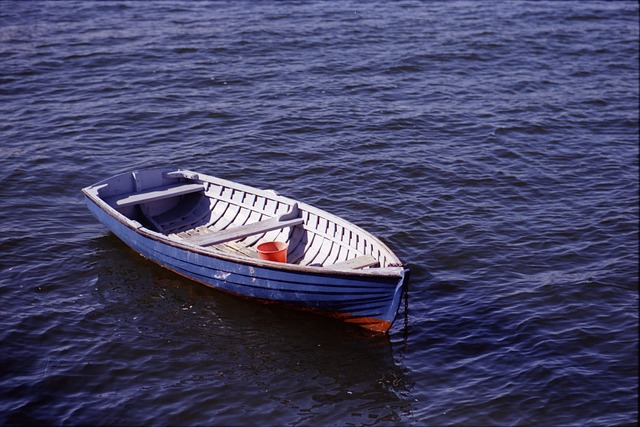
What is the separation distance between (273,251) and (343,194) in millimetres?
4961

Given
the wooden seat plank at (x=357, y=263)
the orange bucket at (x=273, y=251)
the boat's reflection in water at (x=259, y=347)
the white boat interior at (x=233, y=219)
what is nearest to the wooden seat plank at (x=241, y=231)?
the white boat interior at (x=233, y=219)

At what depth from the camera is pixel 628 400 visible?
12.7 metres

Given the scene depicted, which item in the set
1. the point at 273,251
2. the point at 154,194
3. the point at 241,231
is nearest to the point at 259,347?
the point at 273,251

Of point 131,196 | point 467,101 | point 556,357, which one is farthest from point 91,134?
point 556,357

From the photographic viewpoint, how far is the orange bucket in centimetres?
1519

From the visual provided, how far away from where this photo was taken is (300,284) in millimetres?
13992

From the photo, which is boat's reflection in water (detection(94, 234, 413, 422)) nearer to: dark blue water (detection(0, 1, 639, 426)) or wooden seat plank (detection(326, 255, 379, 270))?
dark blue water (detection(0, 1, 639, 426))

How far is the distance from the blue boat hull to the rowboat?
2 centimetres

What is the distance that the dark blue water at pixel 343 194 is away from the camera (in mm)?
13016

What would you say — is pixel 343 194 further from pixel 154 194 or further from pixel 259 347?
pixel 259 347

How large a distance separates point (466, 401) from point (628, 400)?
2456mm

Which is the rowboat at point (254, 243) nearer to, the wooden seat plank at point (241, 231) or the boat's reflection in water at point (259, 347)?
the wooden seat plank at point (241, 231)

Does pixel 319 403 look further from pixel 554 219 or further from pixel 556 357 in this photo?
pixel 554 219

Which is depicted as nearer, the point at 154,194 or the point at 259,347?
the point at 259,347
